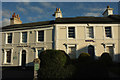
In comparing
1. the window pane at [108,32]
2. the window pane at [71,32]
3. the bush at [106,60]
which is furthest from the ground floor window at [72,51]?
the bush at [106,60]

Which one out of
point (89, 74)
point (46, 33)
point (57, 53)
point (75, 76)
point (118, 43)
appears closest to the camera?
point (89, 74)

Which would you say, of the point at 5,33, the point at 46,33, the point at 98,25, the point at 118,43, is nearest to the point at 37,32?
the point at 46,33

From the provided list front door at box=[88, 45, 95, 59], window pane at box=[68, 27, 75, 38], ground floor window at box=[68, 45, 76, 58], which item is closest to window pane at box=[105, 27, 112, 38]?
front door at box=[88, 45, 95, 59]

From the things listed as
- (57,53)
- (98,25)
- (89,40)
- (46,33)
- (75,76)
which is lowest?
(75,76)

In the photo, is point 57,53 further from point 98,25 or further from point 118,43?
point 118,43

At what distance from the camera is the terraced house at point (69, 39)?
46.2ft

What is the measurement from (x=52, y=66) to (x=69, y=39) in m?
6.73

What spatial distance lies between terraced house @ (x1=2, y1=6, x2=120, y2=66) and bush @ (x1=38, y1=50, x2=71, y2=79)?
217 inches

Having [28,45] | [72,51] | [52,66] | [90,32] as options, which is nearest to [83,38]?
[90,32]

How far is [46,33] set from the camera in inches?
604

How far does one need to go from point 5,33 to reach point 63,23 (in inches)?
408

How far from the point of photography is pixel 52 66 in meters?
8.48

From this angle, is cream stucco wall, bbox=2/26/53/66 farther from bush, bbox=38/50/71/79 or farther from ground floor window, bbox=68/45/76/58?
bush, bbox=38/50/71/79

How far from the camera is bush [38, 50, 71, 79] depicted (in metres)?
8.16
